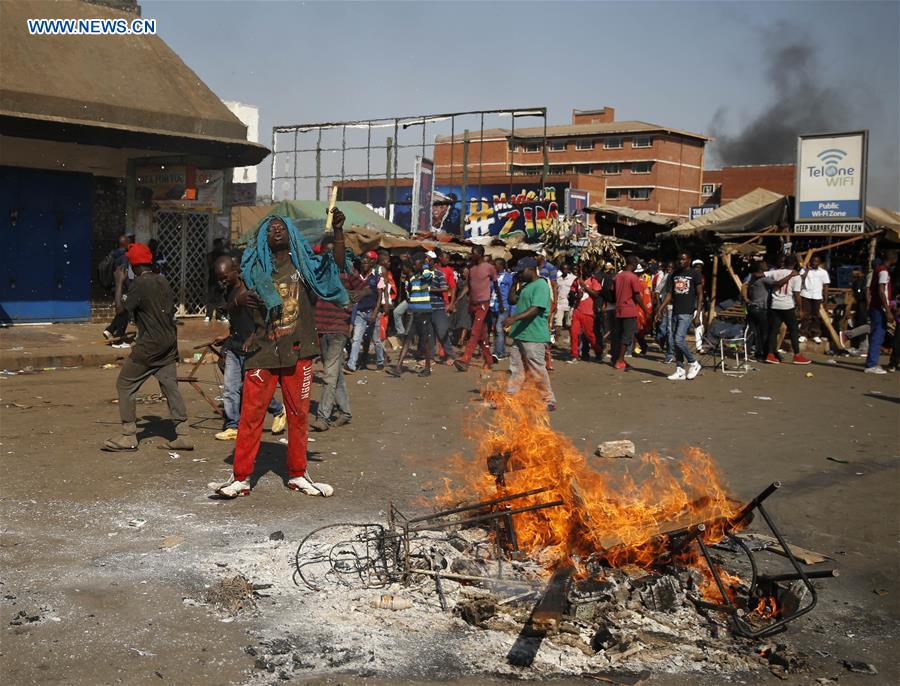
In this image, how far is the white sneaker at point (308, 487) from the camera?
6.55m

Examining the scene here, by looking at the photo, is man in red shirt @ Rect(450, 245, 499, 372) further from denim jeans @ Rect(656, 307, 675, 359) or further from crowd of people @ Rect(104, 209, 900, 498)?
denim jeans @ Rect(656, 307, 675, 359)

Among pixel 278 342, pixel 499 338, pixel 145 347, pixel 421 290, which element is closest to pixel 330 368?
pixel 145 347

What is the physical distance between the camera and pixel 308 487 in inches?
258

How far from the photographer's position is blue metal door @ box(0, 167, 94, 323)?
17312 mm

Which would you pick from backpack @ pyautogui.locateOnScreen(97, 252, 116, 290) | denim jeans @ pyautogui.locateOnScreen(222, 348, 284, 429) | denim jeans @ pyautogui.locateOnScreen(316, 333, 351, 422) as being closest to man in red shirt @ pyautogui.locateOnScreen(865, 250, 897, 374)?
denim jeans @ pyautogui.locateOnScreen(316, 333, 351, 422)

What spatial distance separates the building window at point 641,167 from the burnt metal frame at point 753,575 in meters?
78.3

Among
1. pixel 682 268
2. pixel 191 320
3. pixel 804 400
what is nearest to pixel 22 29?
pixel 191 320

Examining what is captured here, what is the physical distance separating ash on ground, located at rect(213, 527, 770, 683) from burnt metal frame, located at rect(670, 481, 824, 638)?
81mm

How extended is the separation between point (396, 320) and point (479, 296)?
1.88m

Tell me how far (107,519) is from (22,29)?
14010 millimetres

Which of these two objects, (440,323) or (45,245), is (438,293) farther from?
(45,245)

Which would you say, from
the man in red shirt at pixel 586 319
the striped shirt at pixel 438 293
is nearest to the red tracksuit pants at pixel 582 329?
the man in red shirt at pixel 586 319

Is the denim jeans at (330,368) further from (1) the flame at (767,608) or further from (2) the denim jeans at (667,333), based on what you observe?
(2) the denim jeans at (667,333)

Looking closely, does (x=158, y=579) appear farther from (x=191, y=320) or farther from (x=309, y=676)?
(x=191, y=320)
